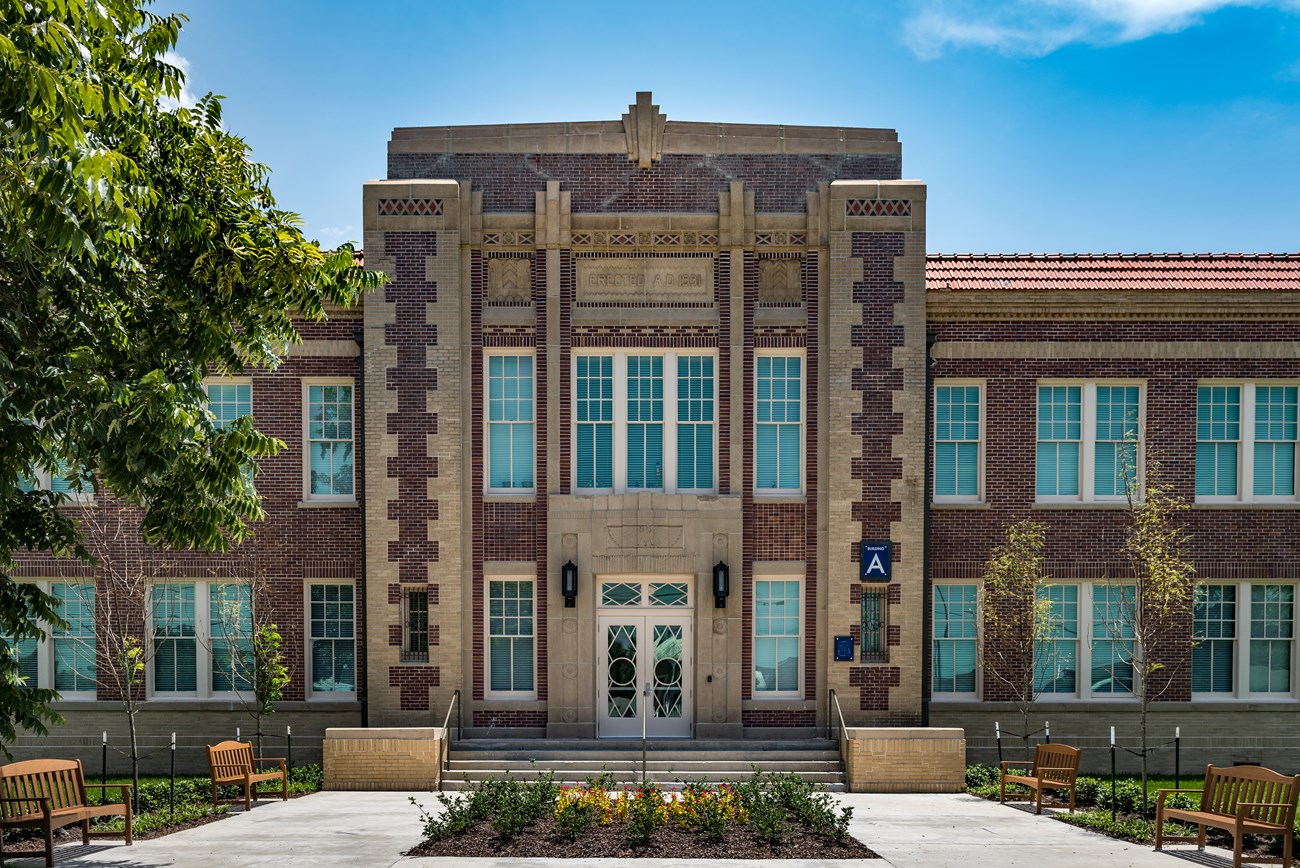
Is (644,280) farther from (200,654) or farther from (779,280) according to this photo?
(200,654)

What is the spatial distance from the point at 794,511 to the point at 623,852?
8974mm

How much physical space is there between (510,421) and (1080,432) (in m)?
11.3

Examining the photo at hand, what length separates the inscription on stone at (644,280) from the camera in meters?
20.1

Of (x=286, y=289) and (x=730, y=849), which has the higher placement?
(x=286, y=289)

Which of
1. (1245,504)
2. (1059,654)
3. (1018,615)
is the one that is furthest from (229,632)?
(1245,504)

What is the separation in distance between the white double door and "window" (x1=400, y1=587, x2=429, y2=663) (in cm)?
332

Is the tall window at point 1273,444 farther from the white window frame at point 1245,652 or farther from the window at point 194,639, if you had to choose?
the window at point 194,639

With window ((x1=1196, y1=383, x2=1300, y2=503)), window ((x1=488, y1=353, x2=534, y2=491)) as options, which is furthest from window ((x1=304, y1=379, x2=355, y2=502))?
window ((x1=1196, y1=383, x2=1300, y2=503))

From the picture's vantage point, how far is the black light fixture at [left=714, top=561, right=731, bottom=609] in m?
19.5

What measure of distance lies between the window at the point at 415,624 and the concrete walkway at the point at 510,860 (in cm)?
374

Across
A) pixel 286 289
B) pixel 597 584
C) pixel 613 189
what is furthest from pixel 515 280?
pixel 286 289

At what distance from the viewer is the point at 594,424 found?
20.2 meters

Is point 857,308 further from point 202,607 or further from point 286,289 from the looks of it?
point 202,607

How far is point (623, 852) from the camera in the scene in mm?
12438
